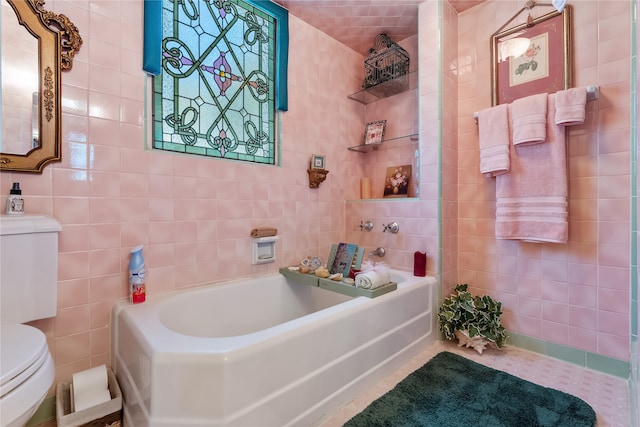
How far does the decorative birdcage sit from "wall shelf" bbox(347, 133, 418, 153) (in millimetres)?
428

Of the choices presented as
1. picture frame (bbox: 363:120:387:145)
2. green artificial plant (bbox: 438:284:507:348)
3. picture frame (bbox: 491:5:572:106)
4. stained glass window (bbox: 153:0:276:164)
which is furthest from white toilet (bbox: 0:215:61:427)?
picture frame (bbox: 491:5:572:106)

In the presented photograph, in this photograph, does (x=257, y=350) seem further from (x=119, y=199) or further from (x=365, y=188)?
(x=365, y=188)

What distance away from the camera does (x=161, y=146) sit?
1.53 meters

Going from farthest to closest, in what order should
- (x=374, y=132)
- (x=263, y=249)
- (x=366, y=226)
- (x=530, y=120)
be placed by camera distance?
(x=374, y=132), (x=366, y=226), (x=263, y=249), (x=530, y=120)

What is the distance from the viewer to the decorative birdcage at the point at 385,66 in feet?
7.55

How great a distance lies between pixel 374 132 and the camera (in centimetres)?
250

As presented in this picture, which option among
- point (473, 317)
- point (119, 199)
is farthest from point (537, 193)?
point (119, 199)

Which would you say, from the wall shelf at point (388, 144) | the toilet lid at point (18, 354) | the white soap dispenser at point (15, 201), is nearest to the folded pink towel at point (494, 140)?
the wall shelf at point (388, 144)

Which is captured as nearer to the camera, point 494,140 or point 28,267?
point 28,267

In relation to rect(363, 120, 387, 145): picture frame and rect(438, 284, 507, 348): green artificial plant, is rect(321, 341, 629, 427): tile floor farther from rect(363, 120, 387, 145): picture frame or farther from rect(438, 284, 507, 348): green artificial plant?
rect(363, 120, 387, 145): picture frame

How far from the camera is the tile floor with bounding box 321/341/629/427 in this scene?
49.8 inches

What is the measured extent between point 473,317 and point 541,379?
0.42 metres

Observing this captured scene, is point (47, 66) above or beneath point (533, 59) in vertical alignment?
beneath

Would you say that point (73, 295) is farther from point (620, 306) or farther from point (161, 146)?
point (620, 306)
